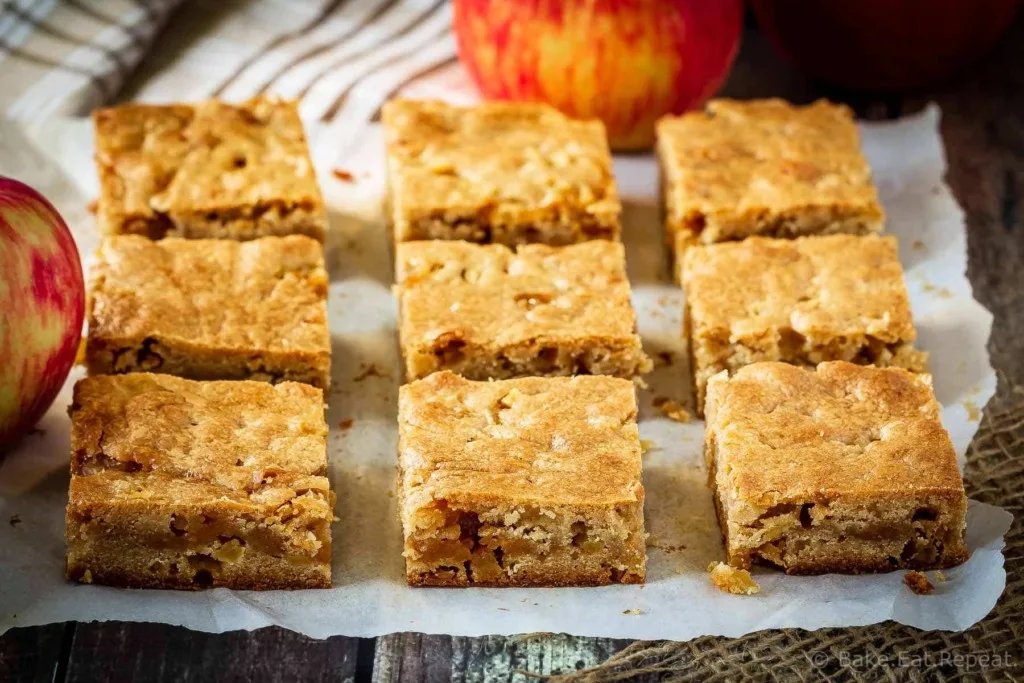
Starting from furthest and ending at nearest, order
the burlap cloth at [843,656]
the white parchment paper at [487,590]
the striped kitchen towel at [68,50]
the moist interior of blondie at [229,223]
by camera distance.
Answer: the striped kitchen towel at [68,50] < the moist interior of blondie at [229,223] < the white parchment paper at [487,590] < the burlap cloth at [843,656]

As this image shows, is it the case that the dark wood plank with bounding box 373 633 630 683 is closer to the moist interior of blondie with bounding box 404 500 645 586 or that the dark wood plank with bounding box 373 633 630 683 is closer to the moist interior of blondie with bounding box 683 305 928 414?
the moist interior of blondie with bounding box 404 500 645 586

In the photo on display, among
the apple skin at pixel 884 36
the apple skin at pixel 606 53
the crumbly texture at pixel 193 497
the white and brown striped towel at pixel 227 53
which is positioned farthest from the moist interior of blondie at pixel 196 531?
the apple skin at pixel 884 36

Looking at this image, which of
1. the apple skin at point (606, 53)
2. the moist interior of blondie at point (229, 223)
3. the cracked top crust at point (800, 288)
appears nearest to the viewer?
the cracked top crust at point (800, 288)

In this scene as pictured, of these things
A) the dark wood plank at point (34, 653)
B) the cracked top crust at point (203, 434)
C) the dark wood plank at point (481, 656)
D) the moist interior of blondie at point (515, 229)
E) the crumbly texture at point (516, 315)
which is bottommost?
the dark wood plank at point (481, 656)

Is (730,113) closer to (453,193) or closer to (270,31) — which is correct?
(453,193)

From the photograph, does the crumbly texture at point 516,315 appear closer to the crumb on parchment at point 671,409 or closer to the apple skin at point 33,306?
the crumb on parchment at point 671,409

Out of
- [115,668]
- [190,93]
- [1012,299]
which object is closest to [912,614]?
[1012,299]

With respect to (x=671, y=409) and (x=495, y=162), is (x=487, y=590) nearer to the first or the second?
(x=671, y=409)

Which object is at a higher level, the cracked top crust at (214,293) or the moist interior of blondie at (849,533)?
the cracked top crust at (214,293)
